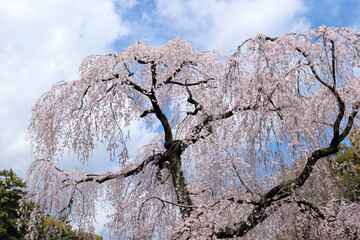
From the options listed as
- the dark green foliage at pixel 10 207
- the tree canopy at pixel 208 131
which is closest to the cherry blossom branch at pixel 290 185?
the tree canopy at pixel 208 131

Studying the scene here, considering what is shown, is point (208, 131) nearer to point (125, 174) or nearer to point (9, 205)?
point (125, 174)

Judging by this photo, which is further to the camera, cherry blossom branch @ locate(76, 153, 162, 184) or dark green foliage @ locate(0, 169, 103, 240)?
dark green foliage @ locate(0, 169, 103, 240)

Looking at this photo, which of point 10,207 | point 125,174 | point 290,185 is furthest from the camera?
point 10,207

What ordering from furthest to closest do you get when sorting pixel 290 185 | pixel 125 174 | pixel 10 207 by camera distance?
1. pixel 10 207
2. pixel 125 174
3. pixel 290 185

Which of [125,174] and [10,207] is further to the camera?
[10,207]

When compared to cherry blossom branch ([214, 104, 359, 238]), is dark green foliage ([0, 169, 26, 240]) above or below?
above

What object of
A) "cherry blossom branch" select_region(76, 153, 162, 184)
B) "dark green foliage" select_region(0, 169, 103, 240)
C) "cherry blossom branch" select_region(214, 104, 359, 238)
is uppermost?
"dark green foliage" select_region(0, 169, 103, 240)

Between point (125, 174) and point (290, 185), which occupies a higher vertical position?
point (125, 174)

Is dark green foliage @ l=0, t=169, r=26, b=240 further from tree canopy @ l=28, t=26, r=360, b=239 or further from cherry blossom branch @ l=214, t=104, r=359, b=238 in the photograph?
cherry blossom branch @ l=214, t=104, r=359, b=238

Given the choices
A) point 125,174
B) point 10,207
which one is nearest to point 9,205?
point 10,207

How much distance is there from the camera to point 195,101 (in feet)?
25.5

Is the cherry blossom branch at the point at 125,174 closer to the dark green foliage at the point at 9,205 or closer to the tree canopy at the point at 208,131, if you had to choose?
the tree canopy at the point at 208,131

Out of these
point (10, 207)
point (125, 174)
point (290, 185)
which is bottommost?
point (290, 185)

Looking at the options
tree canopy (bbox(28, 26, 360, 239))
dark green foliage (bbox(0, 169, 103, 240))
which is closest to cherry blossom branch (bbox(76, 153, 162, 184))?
tree canopy (bbox(28, 26, 360, 239))
